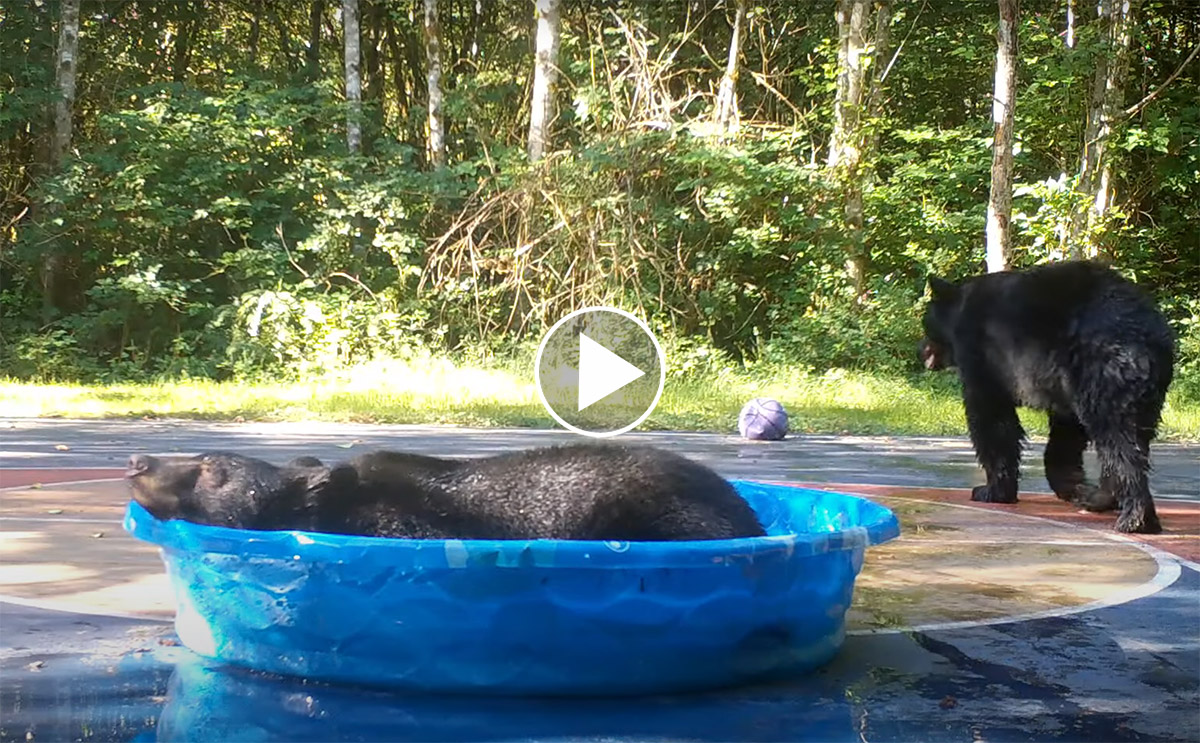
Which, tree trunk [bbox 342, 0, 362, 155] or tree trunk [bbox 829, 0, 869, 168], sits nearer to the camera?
tree trunk [bbox 829, 0, 869, 168]

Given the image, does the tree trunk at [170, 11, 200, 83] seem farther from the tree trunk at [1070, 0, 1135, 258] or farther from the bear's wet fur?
the bear's wet fur

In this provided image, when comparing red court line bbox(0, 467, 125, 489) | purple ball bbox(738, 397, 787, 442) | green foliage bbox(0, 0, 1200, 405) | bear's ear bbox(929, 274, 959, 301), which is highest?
green foliage bbox(0, 0, 1200, 405)

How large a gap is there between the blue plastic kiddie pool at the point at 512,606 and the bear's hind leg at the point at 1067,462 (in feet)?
15.0

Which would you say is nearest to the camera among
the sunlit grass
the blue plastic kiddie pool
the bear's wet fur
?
the blue plastic kiddie pool

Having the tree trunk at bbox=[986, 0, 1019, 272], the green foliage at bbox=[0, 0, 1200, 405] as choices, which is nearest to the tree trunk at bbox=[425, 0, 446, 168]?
the green foliage at bbox=[0, 0, 1200, 405]

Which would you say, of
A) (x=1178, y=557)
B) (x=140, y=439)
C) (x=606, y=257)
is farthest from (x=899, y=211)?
(x=1178, y=557)

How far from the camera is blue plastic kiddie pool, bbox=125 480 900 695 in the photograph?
11.1 ft

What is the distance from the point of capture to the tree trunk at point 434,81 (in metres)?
24.3

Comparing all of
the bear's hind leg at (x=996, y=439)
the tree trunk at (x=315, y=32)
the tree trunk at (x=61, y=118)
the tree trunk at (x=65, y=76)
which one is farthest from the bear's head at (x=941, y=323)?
the tree trunk at (x=315, y=32)

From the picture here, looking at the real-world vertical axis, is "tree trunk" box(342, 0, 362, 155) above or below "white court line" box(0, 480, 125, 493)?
above

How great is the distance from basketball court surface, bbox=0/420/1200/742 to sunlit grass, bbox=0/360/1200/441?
6911 mm

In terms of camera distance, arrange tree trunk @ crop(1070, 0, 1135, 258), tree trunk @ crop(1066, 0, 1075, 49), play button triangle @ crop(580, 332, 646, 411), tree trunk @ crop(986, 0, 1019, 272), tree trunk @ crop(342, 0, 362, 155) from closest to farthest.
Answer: play button triangle @ crop(580, 332, 646, 411) < tree trunk @ crop(986, 0, 1019, 272) < tree trunk @ crop(1070, 0, 1135, 258) < tree trunk @ crop(1066, 0, 1075, 49) < tree trunk @ crop(342, 0, 362, 155)

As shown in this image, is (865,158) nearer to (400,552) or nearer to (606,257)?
(606,257)

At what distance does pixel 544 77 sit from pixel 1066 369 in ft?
53.4
